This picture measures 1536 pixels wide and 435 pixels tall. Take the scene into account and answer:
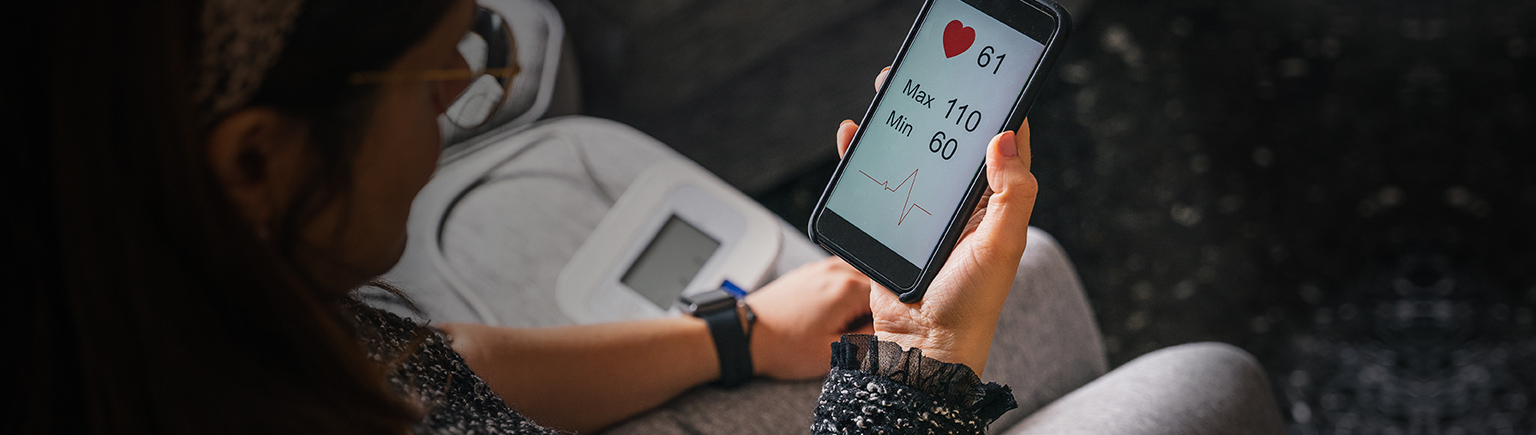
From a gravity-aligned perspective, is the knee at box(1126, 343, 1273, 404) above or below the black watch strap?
above

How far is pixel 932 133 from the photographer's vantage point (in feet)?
2.02

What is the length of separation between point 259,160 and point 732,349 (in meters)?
0.46

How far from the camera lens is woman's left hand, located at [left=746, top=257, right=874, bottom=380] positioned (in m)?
0.79

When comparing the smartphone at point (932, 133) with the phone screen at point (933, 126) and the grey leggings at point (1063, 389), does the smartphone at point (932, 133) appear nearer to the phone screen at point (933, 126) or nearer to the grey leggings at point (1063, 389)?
the phone screen at point (933, 126)

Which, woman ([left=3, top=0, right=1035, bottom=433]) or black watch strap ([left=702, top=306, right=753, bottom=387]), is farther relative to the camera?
black watch strap ([left=702, top=306, right=753, bottom=387])

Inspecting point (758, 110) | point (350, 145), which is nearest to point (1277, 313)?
point (758, 110)

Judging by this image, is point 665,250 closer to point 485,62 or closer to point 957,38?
point 485,62

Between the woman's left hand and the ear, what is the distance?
46cm

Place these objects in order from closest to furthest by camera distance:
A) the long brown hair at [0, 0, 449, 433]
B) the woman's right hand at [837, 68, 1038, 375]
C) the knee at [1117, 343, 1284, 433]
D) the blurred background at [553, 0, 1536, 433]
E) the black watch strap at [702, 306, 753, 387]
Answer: the long brown hair at [0, 0, 449, 433]
the woman's right hand at [837, 68, 1038, 375]
the knee at [1117, 343, 1284, 433]
the black watch strap at [702, 306, 753, 387]
the blurred background at [553, 0, 1536, 433]

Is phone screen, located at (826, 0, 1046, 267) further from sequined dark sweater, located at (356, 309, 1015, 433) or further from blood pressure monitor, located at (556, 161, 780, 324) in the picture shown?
blood pressure monitor, located at (556, 161, 780, 324)

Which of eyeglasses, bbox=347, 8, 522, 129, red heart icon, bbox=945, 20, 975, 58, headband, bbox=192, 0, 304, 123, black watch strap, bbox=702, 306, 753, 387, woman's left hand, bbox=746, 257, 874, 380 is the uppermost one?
red heart icon, bbox=945, 20, 975, 58

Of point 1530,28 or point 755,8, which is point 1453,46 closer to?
point 1530,28

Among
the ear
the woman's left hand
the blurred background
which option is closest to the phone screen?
the woman's left hand

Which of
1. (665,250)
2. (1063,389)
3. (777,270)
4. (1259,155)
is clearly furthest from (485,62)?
(1259,155)
